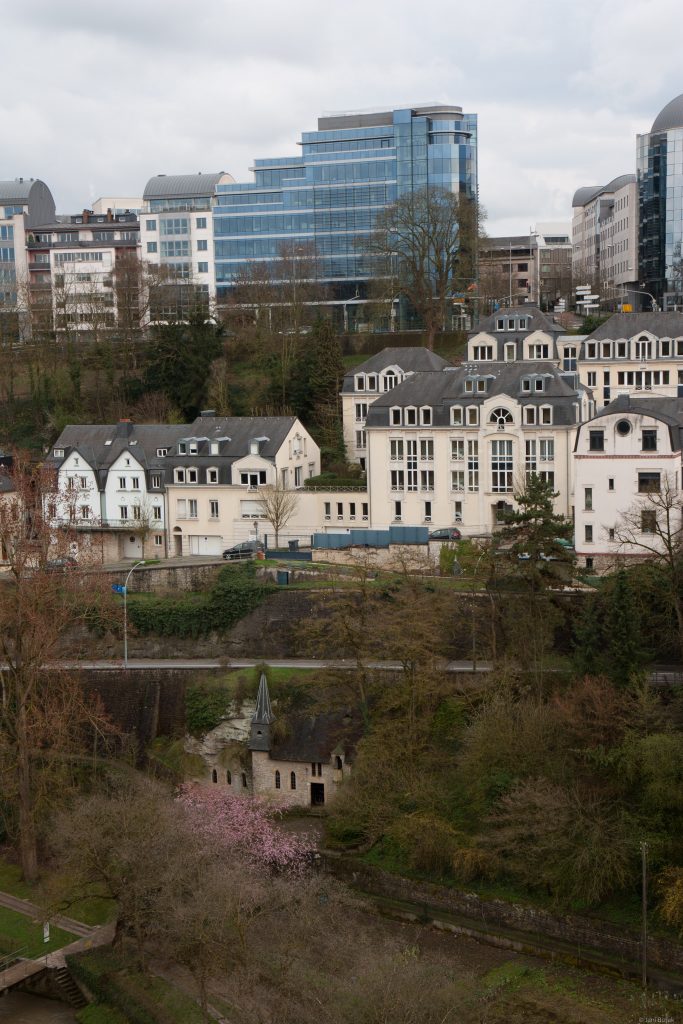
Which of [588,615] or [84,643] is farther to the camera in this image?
[84,643]

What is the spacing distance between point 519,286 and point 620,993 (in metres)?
101

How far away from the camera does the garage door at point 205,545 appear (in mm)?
63562

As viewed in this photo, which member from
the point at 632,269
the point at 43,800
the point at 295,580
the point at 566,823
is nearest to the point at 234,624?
the point at 295,580

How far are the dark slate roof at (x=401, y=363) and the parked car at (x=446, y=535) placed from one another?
11841 millimetres

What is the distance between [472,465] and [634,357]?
1498 centimetres

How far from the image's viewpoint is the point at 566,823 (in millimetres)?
36031

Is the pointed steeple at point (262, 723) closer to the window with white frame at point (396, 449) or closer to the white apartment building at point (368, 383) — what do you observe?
the window with white frame at point (396, 449)

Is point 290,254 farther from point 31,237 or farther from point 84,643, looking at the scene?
point 84,643

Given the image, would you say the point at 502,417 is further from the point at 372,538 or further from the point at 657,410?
the point at 372,538

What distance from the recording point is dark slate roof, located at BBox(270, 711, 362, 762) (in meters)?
45.5

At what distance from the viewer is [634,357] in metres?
69.1

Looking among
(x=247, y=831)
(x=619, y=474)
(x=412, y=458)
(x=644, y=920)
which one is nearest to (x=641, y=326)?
(x=412, y=458)

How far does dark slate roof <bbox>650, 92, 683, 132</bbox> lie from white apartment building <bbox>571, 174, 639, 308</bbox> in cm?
602

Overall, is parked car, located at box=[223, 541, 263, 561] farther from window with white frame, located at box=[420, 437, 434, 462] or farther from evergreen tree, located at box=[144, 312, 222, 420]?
evergreen tree, located at box=[144, 312, 222, 420]
